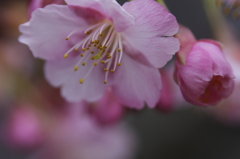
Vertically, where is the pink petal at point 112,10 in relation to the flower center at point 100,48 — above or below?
above

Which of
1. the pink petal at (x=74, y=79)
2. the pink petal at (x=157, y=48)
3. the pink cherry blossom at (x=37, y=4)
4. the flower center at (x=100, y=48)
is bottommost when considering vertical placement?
the pink petal at (x=74, y=79)

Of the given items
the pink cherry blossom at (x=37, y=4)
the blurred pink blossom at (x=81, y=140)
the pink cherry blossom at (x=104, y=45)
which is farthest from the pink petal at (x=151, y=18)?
the blurred pink blossom at (x=81, y=140)

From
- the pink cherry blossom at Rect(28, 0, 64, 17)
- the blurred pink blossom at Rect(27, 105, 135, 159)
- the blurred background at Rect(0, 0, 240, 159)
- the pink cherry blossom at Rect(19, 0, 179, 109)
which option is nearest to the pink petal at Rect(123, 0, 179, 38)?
the pink cherry blossom at Rect(19, 0, 179, 109)

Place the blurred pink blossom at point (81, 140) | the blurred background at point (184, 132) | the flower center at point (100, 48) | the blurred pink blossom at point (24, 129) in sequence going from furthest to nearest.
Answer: the blurred background at point (184, 132), the blurred pink blossom at point (81, 140), the blurred pink blossom at point (24, 129), the flower center at point (100, 48)

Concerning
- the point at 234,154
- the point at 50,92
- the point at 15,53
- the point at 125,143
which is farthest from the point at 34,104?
the point at 234,154

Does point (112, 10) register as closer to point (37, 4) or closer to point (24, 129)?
point (37, 4)

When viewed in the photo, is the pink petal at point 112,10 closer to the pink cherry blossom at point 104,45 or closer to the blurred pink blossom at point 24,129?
the pink cherry blossom at point 104,45

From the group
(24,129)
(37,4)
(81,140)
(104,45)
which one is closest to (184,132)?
(81,140)
